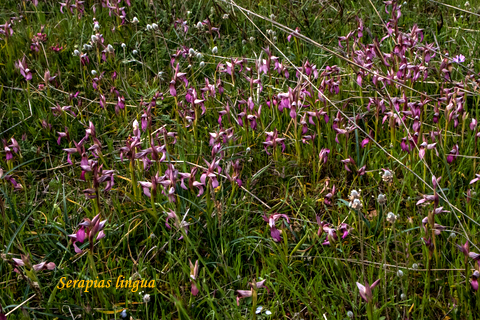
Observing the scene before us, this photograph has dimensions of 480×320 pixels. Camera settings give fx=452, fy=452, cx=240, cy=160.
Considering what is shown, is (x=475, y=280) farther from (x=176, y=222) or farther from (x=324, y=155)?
(x=176, y=222)

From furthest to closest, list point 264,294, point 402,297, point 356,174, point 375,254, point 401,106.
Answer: point 401,106, point 356,174, point 375,254, point 264,294, point 402,297

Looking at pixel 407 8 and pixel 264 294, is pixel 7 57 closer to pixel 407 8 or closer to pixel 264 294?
pixel 264 294

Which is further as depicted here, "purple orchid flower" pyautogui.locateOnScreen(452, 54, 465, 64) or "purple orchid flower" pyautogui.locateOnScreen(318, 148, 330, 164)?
"purple orchid flower" pyautogui.locateOnScreen(452, 54, 465, 64)

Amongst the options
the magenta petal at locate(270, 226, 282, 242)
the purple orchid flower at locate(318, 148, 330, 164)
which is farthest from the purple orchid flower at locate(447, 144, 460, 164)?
the magenta petal at locate(270, 226, 282, 242)

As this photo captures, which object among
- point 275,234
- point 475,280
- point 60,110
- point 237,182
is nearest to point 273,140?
point 237,182

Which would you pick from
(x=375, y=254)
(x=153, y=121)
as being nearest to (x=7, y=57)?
(x=153, y=121)

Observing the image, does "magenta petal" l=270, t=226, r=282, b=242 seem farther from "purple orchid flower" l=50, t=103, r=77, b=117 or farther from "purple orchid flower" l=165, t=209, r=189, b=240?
"purple orchid flower" l=50, t=103, r=77, b=117

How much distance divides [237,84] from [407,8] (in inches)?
80.4

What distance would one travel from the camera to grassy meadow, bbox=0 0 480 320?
69.9 inches

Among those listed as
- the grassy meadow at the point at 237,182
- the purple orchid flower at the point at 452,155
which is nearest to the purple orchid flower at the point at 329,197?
the grassy meadow at the point at 237,182

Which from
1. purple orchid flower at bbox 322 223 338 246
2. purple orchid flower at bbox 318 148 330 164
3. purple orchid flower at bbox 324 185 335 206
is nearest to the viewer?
purple orchid flower at bbox 322 223 338 246

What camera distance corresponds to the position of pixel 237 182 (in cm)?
215

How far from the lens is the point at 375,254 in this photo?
Answer: 198 centimetres

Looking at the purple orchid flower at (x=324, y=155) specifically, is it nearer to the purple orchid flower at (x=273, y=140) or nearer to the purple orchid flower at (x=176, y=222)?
the purple orchid flower at (x=273, y=140)
